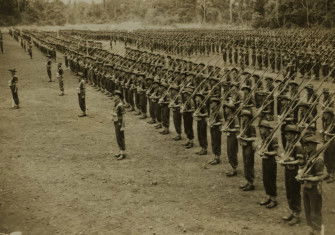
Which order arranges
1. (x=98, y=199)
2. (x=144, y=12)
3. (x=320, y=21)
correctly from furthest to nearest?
(x=144, y=12)
(x=320, y=21)
(x=98, y=199)

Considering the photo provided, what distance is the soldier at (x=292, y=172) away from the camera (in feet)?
24.2

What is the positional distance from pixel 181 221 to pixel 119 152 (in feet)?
14.8

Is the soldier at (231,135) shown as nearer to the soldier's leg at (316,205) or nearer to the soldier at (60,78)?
the soldier's leg at (316,205)

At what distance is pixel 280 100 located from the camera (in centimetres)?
1279

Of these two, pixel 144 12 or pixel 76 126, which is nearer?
pixel 76 126

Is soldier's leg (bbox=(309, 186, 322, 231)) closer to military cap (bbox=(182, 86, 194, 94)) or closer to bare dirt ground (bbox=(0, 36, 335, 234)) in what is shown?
bare dirt ground (bbox=(0, 36, 335, 234))

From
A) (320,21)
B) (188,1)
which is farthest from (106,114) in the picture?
(188,1)

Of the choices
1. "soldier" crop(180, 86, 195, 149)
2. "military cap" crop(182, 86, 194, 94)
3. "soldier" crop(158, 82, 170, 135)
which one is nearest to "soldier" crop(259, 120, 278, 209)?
"soldier" crop(180, 86, 195, 149)

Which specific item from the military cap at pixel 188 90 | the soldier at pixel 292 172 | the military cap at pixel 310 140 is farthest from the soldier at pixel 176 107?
the military cap at pixel 310 140

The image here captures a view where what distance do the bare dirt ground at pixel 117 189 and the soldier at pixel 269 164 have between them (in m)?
0.20

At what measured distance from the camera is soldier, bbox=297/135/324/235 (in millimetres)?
6750

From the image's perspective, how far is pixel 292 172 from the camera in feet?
24.5

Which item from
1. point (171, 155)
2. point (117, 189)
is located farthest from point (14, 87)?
point (117, 189)

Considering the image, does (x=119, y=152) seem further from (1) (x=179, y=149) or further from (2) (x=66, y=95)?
(2) (x=66, y=95)
